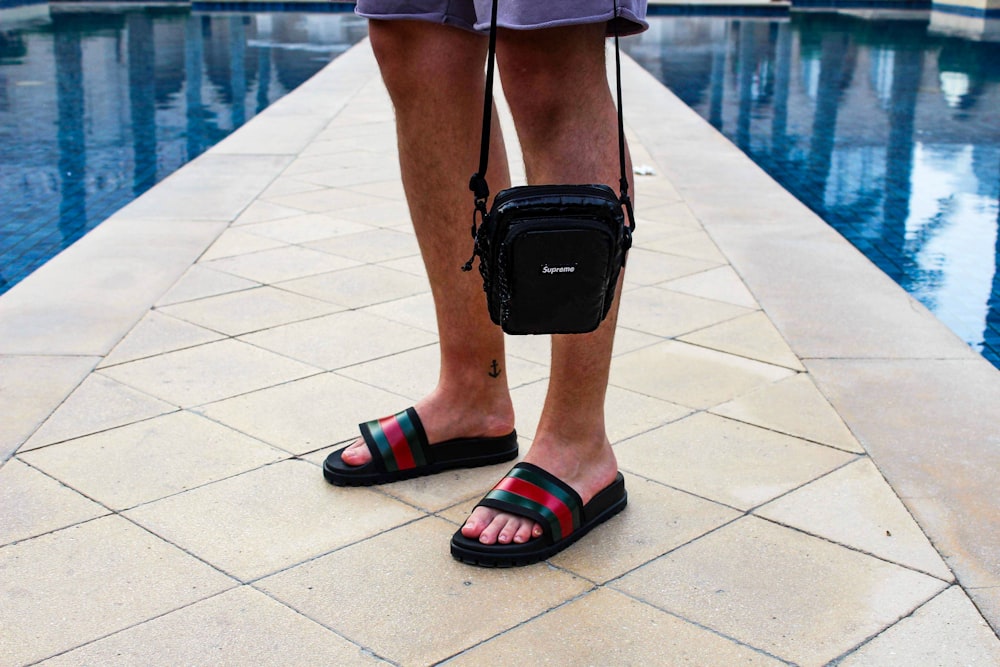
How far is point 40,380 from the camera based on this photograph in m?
2.46

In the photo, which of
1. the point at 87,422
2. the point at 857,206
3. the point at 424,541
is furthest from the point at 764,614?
the point at 857,206

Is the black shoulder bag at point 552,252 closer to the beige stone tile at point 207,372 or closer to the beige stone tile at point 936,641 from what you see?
the beige stone tile at point 936,641

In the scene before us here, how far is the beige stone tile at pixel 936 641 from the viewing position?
1469 mm

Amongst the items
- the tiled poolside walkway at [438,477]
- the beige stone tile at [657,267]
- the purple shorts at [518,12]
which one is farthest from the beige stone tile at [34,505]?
the beige stone tile at [657,267]

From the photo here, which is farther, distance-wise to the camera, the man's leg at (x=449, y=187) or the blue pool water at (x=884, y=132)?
the blue pool water at (x=884, y=132)

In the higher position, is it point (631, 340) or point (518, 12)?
point (518, 12)

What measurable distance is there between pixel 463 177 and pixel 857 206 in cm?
369

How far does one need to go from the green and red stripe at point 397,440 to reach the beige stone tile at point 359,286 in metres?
1.12

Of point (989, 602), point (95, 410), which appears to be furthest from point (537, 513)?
Answer: point (95, 410)

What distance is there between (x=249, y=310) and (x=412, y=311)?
453 mm

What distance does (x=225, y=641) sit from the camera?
150 cm

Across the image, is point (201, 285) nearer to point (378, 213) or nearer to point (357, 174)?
point (378, 213)

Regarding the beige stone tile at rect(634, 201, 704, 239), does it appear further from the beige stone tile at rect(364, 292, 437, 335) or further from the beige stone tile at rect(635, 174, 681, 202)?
the beige stone tile at rect(364, 292, 437, 335)

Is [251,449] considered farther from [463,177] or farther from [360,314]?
[360,314]
